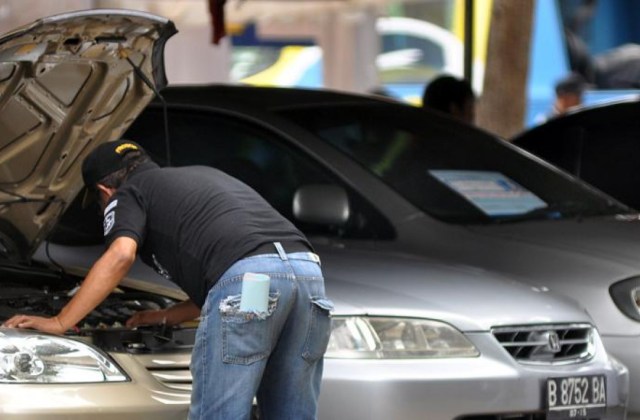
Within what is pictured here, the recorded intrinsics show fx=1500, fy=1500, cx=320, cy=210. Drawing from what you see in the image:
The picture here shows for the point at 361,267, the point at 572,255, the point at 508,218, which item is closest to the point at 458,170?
the point at 508,218

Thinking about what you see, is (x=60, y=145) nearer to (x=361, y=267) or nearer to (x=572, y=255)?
(x=361, y=267)

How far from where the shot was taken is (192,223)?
454 cm

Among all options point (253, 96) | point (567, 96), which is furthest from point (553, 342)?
point (567, 96)

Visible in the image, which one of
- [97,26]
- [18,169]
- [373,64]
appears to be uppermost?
[97,26]

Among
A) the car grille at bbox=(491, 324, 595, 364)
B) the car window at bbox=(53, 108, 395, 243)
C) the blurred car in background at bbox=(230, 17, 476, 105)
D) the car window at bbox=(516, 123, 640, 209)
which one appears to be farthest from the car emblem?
the blurred car in background at bbox=(230, 17, 476, 105)

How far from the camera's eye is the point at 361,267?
5.96 metres

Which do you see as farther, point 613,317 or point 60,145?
point 613,317

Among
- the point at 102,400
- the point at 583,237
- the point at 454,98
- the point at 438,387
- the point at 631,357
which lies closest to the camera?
the point at 102,400

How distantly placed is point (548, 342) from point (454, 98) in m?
5.11

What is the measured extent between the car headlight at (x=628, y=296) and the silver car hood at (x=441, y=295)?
59 cm

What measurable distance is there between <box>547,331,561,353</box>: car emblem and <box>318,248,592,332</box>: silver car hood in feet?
0.17

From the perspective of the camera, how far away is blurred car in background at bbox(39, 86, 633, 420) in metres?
5.30

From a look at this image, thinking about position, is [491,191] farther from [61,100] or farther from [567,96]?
[567,96]

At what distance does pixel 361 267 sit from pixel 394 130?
155cm
